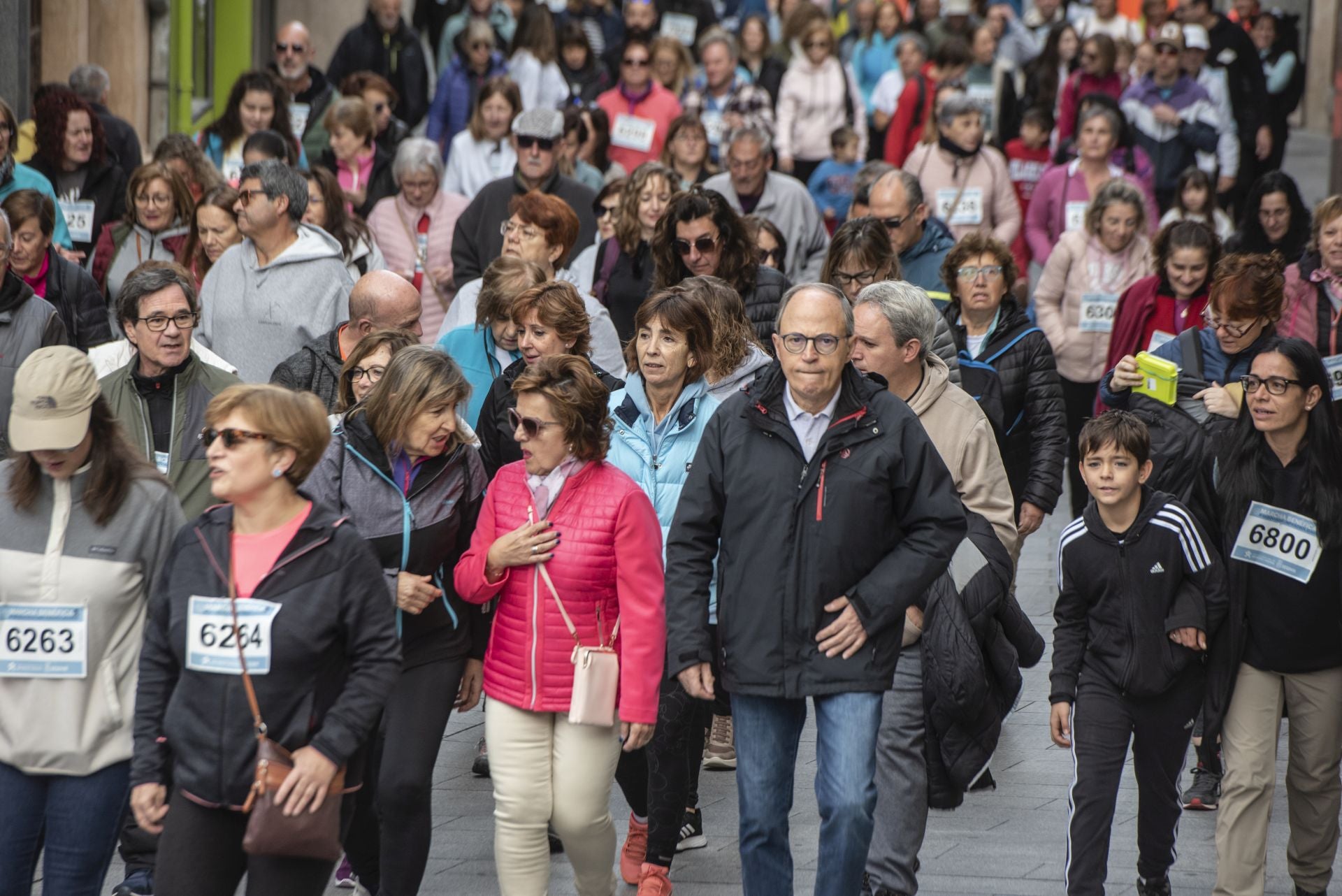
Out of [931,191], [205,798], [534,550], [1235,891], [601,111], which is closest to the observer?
[205,798]

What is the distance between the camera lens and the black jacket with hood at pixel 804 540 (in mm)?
5477

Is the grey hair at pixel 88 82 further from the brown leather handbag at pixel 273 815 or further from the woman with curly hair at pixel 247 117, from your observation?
the brown leather handbag at pixel 273 815

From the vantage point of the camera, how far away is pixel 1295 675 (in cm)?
652

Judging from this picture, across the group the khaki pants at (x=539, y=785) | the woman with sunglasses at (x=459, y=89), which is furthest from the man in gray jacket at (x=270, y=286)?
the woman with sunglasses at (x=459, y=89)

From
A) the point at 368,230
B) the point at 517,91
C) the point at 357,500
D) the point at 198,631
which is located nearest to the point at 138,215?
the point at 368,230

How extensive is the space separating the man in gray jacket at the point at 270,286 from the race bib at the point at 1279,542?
155 inches

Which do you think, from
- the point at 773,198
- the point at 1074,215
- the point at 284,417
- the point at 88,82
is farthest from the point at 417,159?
the point at 284,417

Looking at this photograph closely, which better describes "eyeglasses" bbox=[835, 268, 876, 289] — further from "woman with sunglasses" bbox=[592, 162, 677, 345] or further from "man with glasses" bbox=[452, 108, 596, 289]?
"man with glasses" bbox=[452, 108, 596, 289]

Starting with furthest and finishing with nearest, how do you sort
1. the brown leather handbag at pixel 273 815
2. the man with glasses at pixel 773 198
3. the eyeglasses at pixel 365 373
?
the man with glasses at pixel 773 198
the eyeglasses at pixel 365 373
the brown leather handbag at pixel 273 815

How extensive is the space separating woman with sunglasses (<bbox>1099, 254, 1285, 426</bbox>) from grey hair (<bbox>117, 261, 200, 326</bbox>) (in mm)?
3572

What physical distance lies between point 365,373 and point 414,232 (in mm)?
5152

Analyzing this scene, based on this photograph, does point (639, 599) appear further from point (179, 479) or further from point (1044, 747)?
point (1044, 747)

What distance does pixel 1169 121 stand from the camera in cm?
1584

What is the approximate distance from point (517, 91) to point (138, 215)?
3802 mm
